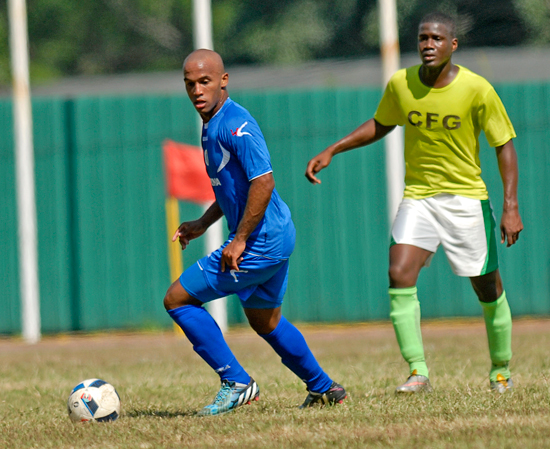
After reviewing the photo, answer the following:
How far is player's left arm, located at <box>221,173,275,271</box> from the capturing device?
4.54 metres

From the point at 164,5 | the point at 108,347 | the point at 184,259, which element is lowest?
the point at 108,347

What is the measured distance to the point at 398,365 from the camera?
7.09 m

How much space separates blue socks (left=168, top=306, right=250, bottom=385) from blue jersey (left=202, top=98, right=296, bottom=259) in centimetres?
47

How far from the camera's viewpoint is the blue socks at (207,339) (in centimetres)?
478

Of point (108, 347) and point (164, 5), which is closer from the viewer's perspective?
point (108, 347)

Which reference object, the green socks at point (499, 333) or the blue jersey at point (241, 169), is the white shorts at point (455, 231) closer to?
the green socks at point (499, 333)

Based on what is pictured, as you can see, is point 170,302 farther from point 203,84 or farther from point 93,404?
point 203,84

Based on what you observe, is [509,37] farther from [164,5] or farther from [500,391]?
[500,391]

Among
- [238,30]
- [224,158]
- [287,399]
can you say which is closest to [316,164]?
[224,158]

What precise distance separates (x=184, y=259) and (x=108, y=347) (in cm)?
162

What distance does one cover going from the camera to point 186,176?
33.9ft

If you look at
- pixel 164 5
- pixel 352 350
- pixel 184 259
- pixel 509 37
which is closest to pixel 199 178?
pixel 184 259

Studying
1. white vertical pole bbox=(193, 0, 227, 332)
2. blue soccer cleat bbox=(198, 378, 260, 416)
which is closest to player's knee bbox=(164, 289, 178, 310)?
blue soccer cleat bbox=(198, 378, 260, 416)

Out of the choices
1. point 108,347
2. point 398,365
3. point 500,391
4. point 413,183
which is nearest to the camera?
point 500,391
